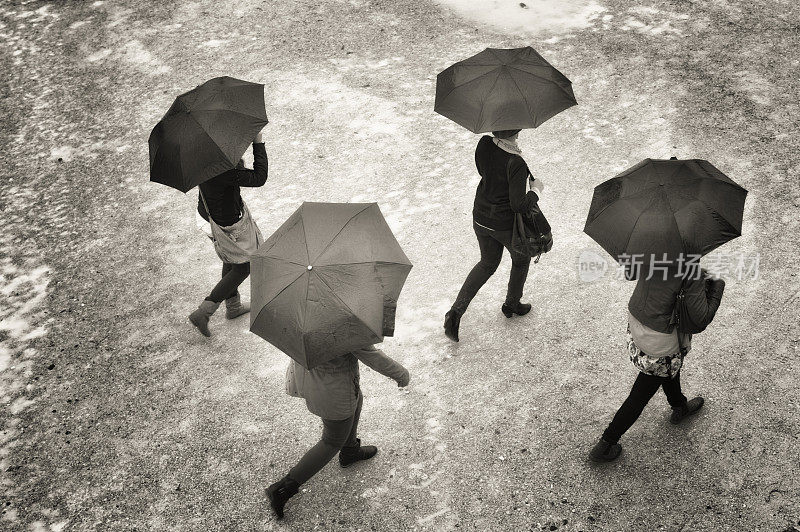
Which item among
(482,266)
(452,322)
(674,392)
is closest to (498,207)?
(482,266)

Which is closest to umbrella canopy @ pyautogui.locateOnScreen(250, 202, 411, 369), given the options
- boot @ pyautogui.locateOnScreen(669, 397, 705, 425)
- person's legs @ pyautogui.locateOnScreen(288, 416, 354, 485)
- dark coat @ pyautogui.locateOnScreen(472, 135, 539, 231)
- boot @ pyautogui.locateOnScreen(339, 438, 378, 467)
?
Result: person's legs @ pyautogui.locateOnScreen(288, 416, 354, 485)

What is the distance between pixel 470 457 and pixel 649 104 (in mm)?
4484

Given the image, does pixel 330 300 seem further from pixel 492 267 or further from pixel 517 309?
pixel 517 309

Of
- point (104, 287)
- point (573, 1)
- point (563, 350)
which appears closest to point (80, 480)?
point (104, 287)

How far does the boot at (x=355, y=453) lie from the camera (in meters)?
4.18

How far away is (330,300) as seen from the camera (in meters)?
3.10

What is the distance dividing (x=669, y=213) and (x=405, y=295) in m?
2.69

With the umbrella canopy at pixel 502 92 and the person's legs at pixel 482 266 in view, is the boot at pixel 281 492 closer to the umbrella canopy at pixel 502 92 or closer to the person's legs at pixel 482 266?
the person's legs at pixel 482 266

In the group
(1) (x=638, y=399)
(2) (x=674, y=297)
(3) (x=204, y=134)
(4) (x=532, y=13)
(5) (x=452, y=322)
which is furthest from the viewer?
(4) (x=532, y=13)

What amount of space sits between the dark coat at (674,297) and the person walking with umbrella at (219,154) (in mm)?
2653

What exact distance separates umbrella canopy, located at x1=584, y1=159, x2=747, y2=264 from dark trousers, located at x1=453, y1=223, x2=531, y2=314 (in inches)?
50.2

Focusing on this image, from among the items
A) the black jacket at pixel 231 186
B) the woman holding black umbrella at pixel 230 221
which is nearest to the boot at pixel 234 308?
the woman holding black umbrella at pixel 230 221

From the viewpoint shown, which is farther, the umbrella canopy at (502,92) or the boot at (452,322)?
the boot at (452,322)

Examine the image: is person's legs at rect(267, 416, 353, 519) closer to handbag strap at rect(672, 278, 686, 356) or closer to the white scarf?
handbag strap at rect(672, 278, 686, 356)
